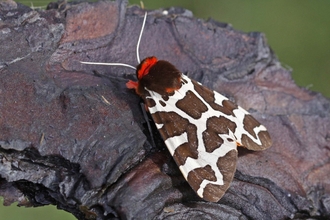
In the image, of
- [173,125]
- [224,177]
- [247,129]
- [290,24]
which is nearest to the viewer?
[224,177]

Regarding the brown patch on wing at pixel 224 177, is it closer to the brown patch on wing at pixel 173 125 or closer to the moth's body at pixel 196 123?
the moth's body at pixel 196 123

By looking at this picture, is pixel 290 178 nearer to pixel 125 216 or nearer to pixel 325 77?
pixel 125 216

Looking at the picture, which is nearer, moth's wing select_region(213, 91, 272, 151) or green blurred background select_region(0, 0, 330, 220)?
moth's wing select_region(213, 91, 272, 151)

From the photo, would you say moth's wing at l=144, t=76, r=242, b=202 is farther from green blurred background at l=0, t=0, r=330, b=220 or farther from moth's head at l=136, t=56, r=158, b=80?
green blurred background at l=0, t=0, r=330, b=220

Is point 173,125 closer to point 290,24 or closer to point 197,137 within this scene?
point 197,137

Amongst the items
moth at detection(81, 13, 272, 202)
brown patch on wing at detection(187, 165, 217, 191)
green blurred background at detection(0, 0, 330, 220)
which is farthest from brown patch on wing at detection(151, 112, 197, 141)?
green blurred background at detection(0, 0, 330, 220)

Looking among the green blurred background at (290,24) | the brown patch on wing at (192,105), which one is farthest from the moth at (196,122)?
the green blurred background at (290,24)

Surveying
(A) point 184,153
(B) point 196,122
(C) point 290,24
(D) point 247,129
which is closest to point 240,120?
(D) point 247,129
